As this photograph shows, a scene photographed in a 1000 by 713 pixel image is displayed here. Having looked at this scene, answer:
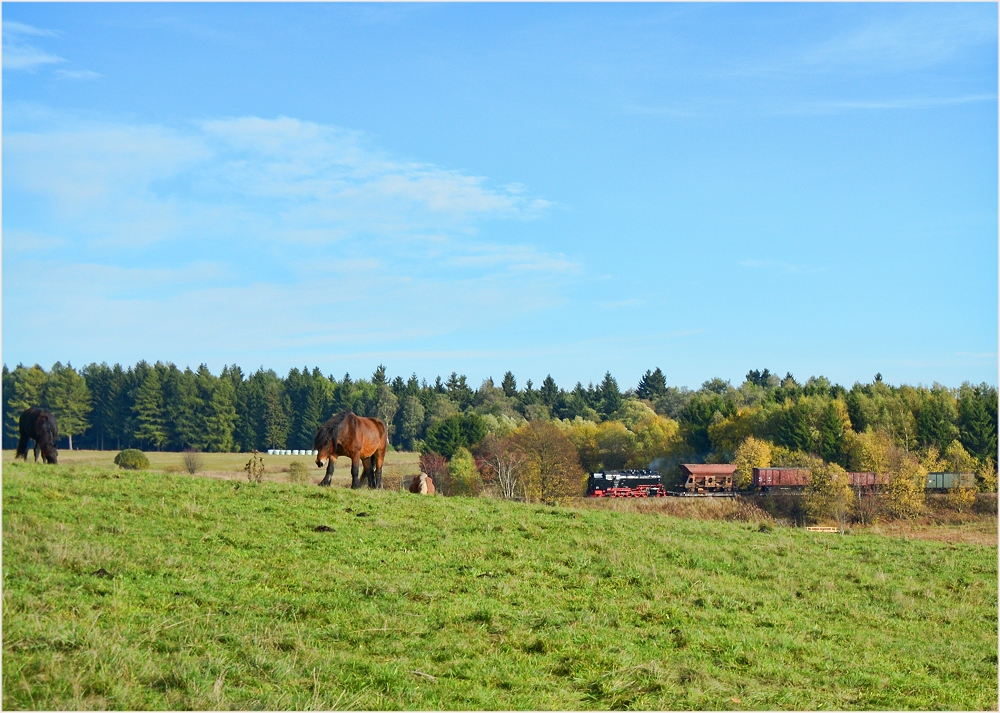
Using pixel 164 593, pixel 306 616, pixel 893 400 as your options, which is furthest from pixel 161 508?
pixel 893 400

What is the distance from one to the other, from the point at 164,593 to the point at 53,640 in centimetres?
235

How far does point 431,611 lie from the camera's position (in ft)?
37.7

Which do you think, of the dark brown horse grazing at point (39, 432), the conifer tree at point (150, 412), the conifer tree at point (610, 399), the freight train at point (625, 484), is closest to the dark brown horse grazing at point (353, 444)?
the dark brown horse grazing at point (39, 432)

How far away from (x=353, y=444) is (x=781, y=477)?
67.9m

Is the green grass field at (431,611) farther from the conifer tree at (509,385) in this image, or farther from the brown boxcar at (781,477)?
the conifer tree at (509,385)

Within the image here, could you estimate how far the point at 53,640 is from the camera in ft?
28.8

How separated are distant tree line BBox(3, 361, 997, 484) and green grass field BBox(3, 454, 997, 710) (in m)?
80.4

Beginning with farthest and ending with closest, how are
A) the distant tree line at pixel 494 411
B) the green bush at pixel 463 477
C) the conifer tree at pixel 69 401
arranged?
the conifer tree at pixel 69 401 → the distant tree line at pixel 494 411 → the green bush at pixel 463 477

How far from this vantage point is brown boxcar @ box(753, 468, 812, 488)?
81.2 m

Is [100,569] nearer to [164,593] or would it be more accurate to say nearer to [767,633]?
[164,593]

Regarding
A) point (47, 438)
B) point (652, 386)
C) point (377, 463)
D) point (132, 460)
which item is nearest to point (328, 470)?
point (377, 463)

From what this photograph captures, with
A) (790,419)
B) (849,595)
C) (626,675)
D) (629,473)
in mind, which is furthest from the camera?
(790,419)

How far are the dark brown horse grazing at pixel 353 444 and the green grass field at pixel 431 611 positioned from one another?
3.15m

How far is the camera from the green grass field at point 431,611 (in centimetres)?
888
